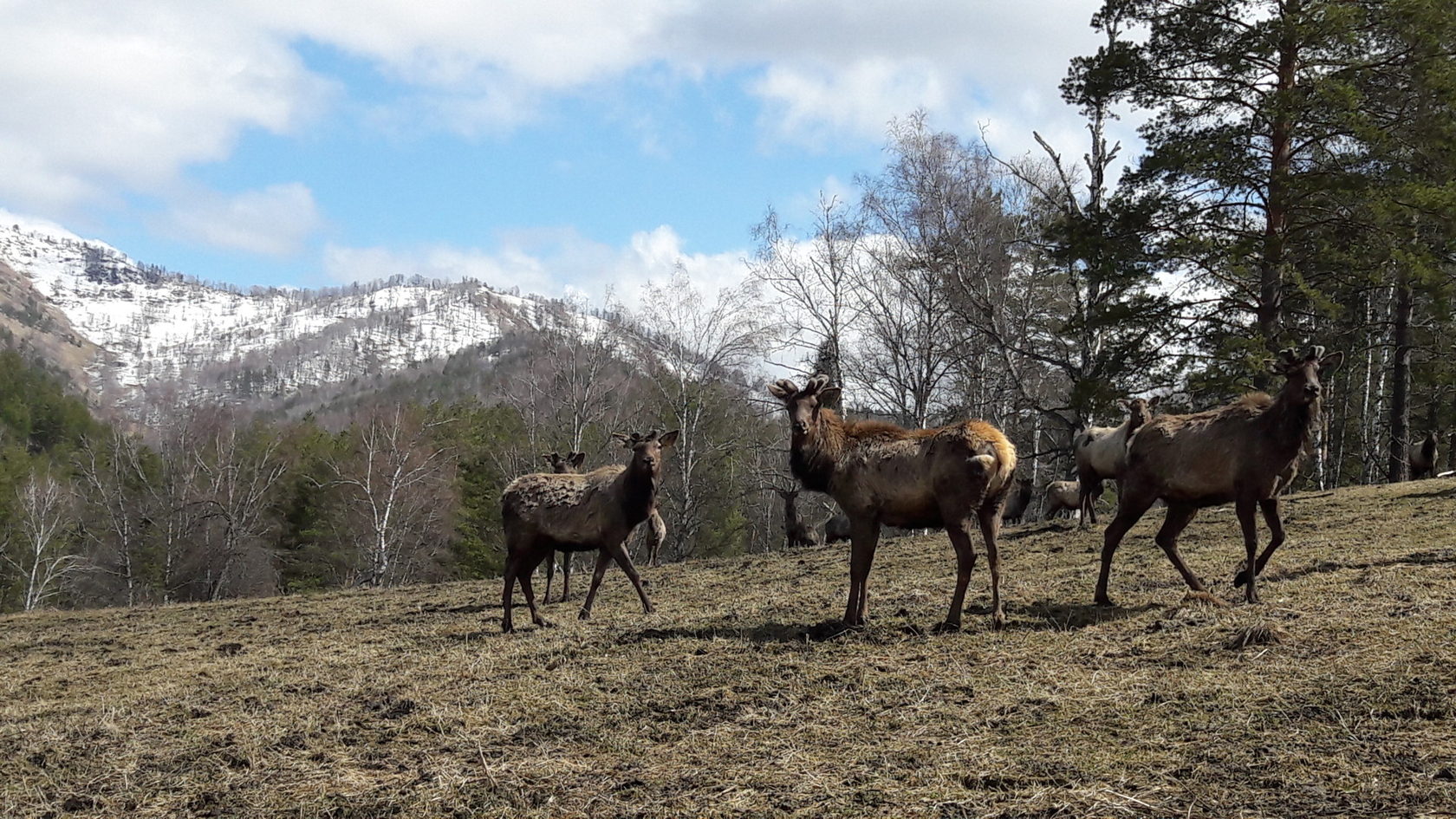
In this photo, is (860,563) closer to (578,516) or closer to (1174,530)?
(1174,530)

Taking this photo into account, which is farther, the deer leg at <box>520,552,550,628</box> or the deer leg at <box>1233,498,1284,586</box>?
the deer leg at <box>520,552,550,628</box>

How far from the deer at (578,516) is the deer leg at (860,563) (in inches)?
149

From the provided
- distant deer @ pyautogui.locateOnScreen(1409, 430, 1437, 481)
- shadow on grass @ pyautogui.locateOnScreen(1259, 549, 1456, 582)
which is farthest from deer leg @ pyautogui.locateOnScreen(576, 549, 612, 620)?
distant deer @ pyautogui.locateOnScreen(1409, 430, 1437, 481)

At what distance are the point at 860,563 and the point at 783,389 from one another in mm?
1968

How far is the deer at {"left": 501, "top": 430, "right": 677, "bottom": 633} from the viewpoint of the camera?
12.6m

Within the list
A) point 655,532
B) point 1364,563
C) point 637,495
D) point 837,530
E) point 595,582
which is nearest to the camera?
point 1364,563

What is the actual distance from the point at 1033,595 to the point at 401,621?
921 centimetres

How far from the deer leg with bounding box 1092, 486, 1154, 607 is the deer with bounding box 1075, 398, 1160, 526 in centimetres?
651

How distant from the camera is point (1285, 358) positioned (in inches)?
375

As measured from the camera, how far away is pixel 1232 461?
367 inches

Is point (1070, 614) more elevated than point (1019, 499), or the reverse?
point (1019, 499)

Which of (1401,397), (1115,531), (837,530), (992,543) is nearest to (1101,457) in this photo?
(1115,531)

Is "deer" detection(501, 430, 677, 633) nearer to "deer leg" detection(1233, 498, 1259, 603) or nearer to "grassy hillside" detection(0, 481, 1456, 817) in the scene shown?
"grassy hillside" detection(0, 481, 1456, 817)

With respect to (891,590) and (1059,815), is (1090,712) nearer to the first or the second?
(1059,815)
